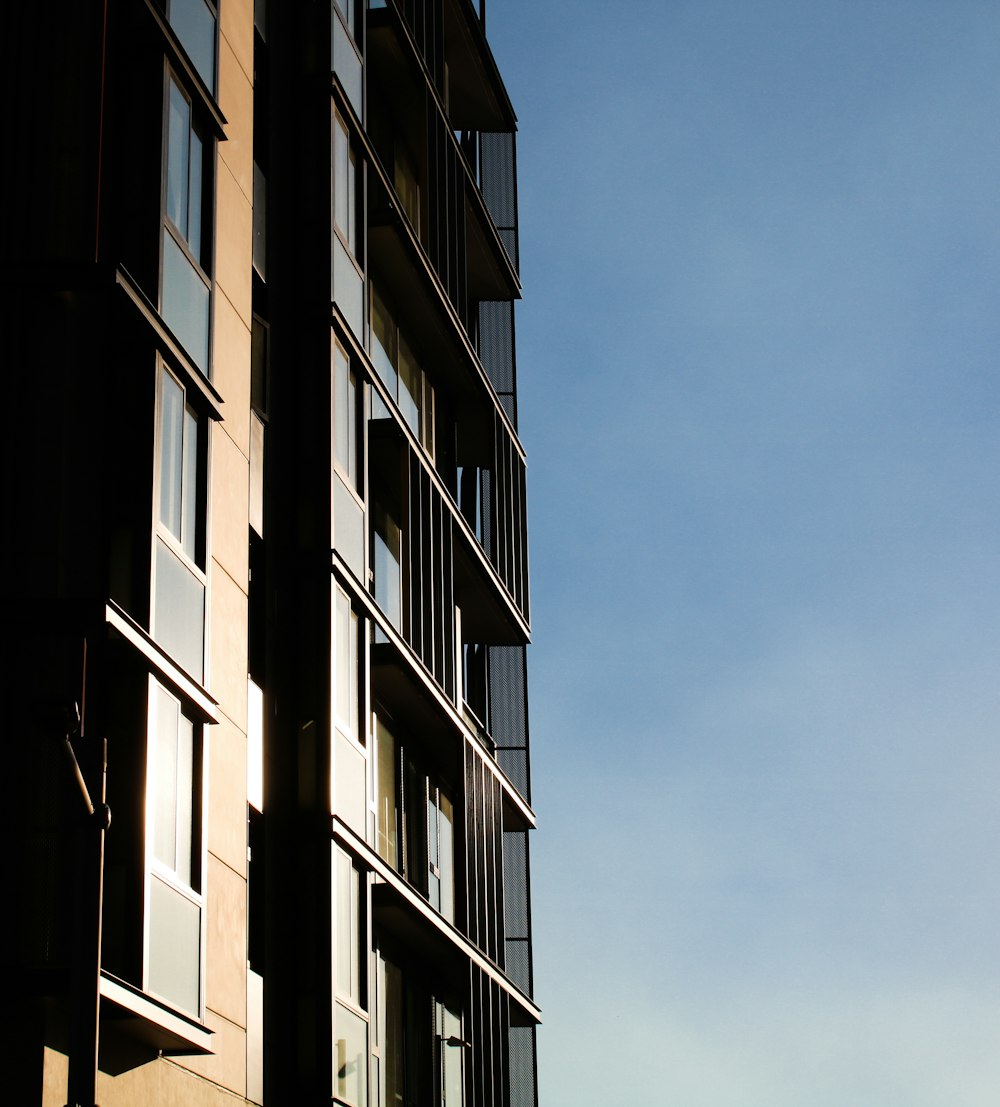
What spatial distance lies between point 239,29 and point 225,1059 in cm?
1091

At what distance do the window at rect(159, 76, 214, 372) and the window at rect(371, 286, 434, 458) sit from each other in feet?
23.8

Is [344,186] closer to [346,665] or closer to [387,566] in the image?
[387,566]

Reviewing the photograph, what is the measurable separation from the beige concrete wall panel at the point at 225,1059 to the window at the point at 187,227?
600cm

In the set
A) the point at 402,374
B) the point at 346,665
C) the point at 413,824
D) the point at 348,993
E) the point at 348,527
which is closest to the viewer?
the point at 348,993

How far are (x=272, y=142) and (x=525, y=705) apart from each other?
1256cm

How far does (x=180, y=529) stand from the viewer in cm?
1619

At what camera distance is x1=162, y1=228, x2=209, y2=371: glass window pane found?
16.6 metres

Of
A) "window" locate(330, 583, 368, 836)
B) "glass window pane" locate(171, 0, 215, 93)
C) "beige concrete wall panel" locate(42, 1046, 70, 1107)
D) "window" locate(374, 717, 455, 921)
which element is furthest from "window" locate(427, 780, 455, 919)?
"beige concrete wall panel" locate(42, 1046, 70, 1107)

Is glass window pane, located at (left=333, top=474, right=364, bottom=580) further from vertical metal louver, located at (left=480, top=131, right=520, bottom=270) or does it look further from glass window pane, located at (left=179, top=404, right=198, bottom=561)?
vertical metal louver, located at (left=480, top=131, right=520, bottom=270)

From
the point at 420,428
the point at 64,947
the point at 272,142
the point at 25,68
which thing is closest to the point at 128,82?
the point at 25,68

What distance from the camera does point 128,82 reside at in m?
16.5

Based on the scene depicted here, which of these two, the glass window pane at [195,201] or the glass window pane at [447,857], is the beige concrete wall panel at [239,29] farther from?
the glass window pane at [447,857]

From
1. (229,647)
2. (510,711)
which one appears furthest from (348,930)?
(510,711)

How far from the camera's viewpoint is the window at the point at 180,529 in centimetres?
1554
